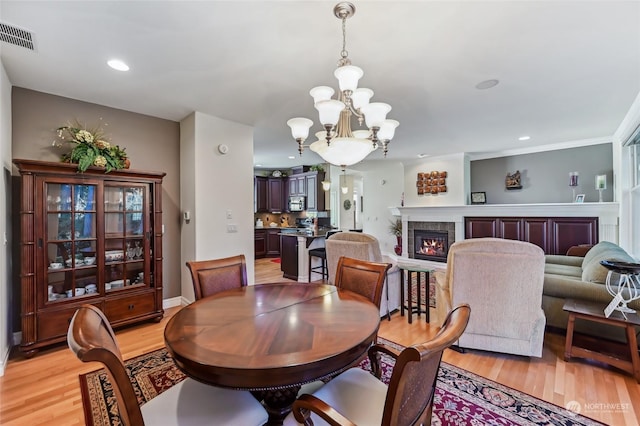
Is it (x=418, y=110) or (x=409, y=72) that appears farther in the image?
(x=418, y=110)

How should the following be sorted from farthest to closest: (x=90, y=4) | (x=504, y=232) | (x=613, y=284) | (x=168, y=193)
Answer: (x=504, y=232)
(x=168, y=193)
(x=613, y=284)
(x=90, y=4)

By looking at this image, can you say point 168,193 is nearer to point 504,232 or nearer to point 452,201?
point 452,201

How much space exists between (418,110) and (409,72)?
1069 millimetres

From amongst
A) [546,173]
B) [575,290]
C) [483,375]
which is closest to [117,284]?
[483,375]

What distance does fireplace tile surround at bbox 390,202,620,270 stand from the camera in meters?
4.72

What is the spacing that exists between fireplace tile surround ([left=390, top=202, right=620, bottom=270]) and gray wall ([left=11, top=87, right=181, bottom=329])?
509 cm

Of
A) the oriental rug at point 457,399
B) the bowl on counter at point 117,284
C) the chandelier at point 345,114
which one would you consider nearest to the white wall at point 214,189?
the bowl on counter at point 117,284

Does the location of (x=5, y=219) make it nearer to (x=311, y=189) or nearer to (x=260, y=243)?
(x=260, y=243)

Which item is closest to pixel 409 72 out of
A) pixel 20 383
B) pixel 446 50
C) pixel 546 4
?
pixel 446 50

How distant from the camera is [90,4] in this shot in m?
1.69

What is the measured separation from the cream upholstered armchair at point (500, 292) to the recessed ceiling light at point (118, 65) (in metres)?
3.19

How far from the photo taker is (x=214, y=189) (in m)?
3.71

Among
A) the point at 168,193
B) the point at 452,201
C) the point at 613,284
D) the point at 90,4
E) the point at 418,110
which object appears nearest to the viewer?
the point at 90,4

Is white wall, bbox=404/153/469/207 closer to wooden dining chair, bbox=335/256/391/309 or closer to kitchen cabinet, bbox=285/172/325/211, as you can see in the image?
kitchen cabinet, bbox=285/172/325/211
